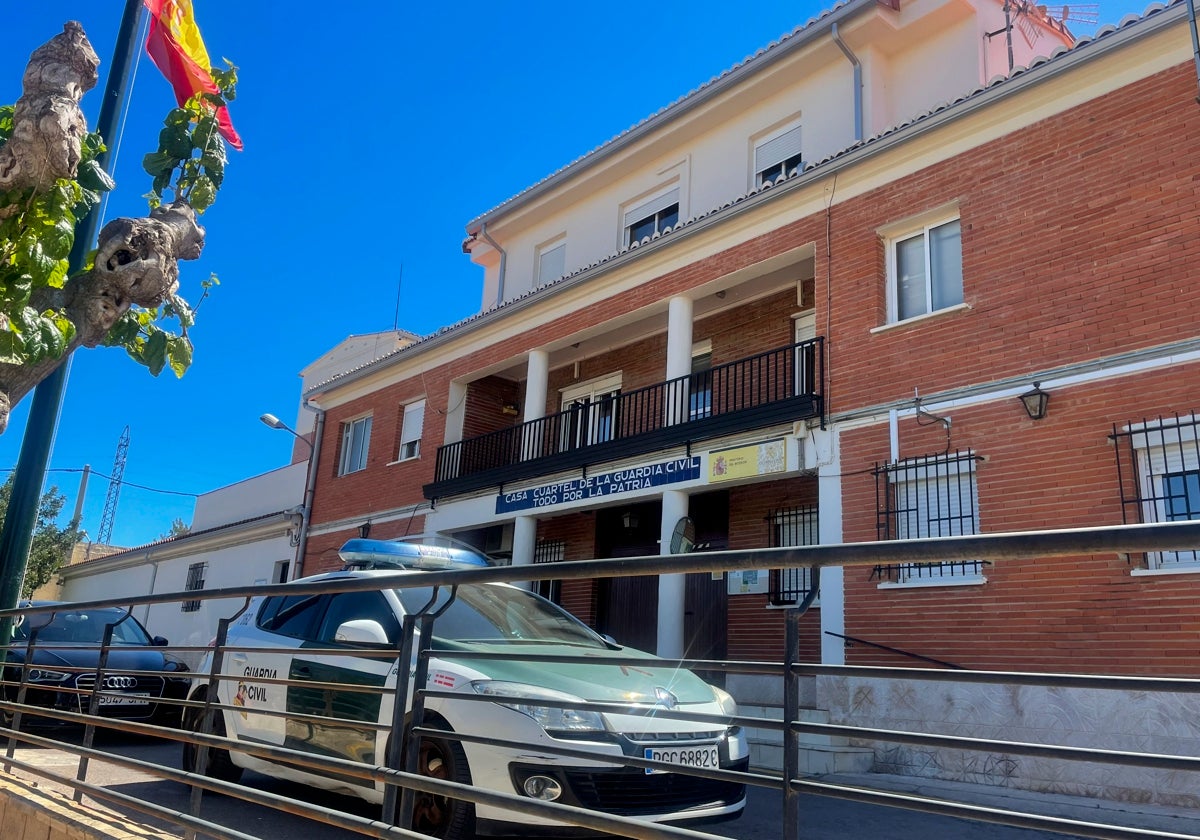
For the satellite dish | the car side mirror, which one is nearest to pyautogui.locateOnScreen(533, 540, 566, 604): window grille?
the satellite dish

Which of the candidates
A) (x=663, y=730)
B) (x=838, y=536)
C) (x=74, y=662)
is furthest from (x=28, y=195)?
(x=838, y=536)

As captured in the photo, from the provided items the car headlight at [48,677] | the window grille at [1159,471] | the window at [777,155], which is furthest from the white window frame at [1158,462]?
the car headlight at [48,677]

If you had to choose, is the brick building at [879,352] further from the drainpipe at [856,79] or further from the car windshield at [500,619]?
the car windshield at [500,619]

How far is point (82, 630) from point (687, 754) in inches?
395

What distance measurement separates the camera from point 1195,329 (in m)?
8.50

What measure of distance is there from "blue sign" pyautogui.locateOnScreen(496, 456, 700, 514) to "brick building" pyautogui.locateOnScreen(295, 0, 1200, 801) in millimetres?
55

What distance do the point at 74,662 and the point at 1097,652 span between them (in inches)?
411

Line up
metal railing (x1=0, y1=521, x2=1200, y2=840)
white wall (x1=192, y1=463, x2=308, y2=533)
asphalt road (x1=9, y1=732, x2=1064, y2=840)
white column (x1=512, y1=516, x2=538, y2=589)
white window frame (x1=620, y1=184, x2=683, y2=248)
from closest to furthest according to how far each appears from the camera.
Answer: metal railing (x1=0, y1=521, x2=1200, y2=840), asphalt road (x1=9, y1=732, x2=1064, y2=840), white column (x1=512, y1=516, x2=538, y2=589), white window frame (x1=620, y1=184, x2=683, y2=248), white wall (x1=192, y1=463, x2=308, y2=533)

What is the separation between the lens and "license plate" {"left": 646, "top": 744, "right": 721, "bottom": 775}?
14.7 ft

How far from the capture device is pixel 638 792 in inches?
173

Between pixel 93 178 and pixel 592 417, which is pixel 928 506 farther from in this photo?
pixel 93 178

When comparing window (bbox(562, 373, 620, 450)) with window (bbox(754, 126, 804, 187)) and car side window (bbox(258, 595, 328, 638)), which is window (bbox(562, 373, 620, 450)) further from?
car side window (bbox(258, 595, 328, 638))

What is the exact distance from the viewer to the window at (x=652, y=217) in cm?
1750

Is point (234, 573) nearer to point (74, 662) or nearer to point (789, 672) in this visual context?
point (74, 662)
